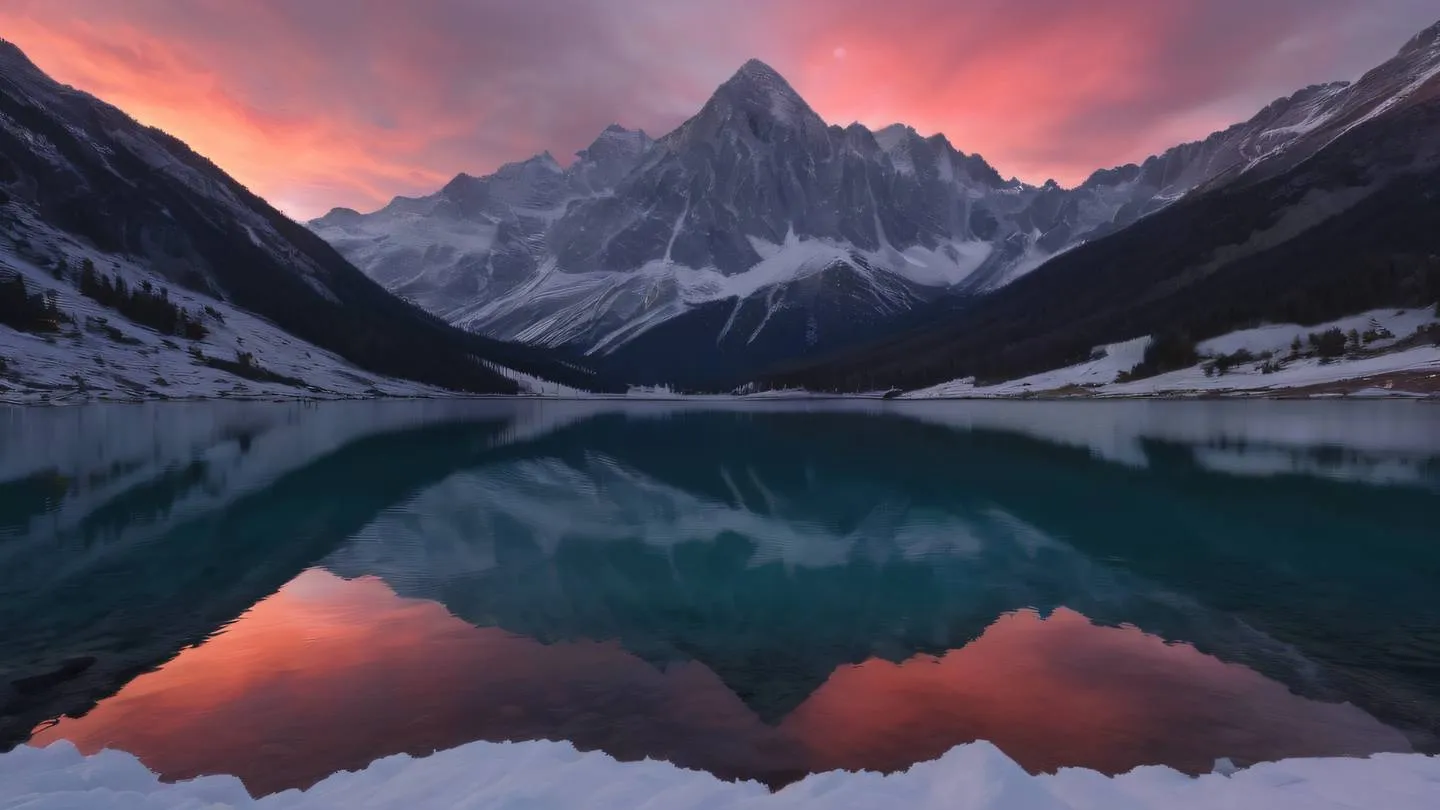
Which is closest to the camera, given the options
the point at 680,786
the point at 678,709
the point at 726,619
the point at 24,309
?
the point at 680,786

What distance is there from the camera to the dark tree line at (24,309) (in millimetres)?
173750

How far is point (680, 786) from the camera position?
1102 centimetres

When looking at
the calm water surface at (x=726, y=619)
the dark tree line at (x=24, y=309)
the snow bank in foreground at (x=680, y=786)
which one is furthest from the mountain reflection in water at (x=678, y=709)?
the dark tree line at (x=24, y=309)

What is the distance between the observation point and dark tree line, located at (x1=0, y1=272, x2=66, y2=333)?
17375cm

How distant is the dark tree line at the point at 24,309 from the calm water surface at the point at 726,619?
17706 centimetres

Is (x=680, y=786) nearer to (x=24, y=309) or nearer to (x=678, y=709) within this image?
(x=678, y=709)

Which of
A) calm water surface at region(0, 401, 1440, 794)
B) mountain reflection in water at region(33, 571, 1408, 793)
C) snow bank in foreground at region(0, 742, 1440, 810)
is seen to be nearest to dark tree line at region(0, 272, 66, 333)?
calm water surface at region(0, 401, 1440, 794)

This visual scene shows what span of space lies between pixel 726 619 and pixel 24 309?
787ft

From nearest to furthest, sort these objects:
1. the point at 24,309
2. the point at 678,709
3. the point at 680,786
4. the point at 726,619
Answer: the point at 680,786 → the point at 678,709 → the point at 726,619 → the point at 24,309

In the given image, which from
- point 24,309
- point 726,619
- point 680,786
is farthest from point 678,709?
point 24,309

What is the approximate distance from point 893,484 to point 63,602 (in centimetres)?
4656

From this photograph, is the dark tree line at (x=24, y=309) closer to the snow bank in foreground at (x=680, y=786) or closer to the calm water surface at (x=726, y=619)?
the calm water surface at (x=726, y=619)

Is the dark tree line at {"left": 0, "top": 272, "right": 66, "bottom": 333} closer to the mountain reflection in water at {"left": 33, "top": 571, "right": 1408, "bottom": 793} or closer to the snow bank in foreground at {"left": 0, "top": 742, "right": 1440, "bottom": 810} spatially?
the mountain reflection in water at {"left": 33, "top": 571, "right": 1408, "bottom": 793}

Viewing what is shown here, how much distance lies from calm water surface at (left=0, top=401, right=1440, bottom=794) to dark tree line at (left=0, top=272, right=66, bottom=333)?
6971 inches
